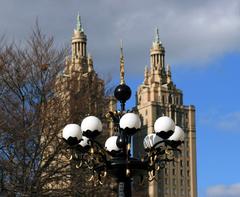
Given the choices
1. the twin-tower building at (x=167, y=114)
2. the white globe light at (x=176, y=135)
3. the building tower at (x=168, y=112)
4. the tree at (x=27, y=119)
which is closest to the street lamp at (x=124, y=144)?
the white globe light at (x=176, y=135)

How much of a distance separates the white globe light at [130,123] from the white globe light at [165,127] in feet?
1.58

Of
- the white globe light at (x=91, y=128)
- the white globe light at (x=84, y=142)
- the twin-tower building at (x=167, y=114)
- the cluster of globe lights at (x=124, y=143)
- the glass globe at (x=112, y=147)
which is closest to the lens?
the cluster of globe lights at (x=124, y=143)

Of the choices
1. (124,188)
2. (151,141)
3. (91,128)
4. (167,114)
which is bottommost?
(124,188)

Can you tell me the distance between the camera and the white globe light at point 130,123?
17.0 metres

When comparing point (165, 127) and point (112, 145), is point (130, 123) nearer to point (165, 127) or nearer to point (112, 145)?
point (165, 127)

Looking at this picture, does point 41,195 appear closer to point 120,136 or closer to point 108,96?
point 108,96

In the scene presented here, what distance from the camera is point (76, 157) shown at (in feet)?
63.2

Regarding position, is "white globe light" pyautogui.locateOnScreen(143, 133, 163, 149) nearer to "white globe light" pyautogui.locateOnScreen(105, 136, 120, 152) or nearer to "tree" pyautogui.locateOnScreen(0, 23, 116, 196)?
"white globe light" pyautogui.locateOnScreen(105, 136, 120, 152)

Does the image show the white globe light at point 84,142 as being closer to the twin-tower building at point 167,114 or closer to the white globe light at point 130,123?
the white globe light at point 130,123

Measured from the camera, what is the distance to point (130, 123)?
17.0 meters

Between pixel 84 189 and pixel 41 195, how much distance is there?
229 cm

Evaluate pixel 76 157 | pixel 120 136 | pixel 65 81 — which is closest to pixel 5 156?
pixel 65 81

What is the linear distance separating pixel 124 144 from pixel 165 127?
112 centimetres

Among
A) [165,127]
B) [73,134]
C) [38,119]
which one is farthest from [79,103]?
[165,127]
